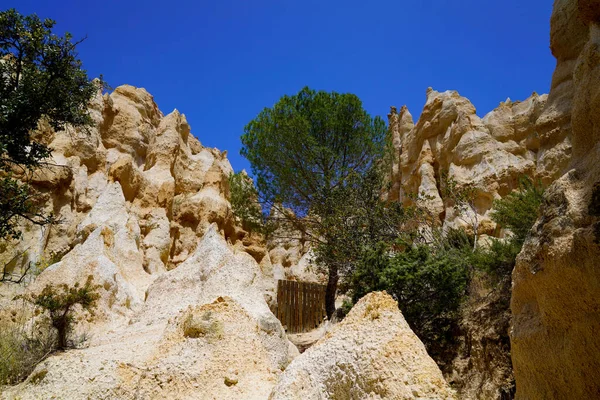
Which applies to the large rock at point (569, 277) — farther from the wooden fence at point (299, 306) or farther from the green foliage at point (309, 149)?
the wooden fence at point (299, 306)

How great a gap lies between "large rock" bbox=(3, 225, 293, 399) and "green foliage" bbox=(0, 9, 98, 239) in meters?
2.34

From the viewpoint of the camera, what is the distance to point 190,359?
14.3 feet

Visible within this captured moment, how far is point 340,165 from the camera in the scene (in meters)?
14.5

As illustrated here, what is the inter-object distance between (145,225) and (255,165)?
15.1 ft

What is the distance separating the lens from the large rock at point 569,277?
2.74 metres

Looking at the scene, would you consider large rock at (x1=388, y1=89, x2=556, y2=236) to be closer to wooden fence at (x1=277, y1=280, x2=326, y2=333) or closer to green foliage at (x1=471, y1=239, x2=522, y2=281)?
wooden fence at (x1=277, y1=280, x2=326, y2=333)

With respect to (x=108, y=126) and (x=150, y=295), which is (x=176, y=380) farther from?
(x=108, y=126)

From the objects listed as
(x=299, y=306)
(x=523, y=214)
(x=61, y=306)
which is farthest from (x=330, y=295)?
(x=61, y=306)

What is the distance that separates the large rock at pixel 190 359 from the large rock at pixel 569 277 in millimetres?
2228

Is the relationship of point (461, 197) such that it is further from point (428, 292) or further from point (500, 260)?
point (428, 292)

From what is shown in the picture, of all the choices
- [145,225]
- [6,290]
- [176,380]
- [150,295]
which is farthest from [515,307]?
[145,225]

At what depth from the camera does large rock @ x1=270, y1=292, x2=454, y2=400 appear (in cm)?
268

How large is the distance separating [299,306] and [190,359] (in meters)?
9.88

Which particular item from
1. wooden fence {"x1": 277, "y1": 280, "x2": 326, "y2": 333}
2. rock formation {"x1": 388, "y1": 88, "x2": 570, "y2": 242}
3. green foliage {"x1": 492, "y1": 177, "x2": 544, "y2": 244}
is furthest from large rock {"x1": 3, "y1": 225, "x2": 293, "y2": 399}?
rock formation {"x1": 388, "y1": 88, "x2": 570, "y2": 242}
